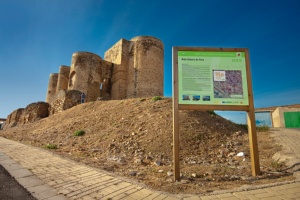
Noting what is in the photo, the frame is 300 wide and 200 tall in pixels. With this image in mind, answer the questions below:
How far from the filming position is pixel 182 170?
3709 millimetres

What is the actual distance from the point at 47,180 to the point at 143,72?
58.2 ft

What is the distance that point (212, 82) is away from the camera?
369cm

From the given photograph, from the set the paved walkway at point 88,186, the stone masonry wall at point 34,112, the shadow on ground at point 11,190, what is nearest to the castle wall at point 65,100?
the stone masonry wall at point 34,112

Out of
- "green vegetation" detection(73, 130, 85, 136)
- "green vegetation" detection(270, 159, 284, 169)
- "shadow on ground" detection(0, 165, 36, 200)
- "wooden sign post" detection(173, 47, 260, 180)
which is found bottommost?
"shadow on ground" detection(0, 165, 36, 200)

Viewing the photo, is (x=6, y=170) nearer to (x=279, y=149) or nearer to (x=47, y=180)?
(x=47, y=180)

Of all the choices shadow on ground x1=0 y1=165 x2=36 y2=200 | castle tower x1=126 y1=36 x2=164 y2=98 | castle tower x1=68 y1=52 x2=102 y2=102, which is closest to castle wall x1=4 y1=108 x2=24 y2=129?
castle tower x1=68 y1=52 x2=102 y2=102

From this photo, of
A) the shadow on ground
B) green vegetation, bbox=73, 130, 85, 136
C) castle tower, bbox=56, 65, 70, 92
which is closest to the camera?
the shadow on ground

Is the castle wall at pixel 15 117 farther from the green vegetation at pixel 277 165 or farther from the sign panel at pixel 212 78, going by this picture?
the green vegetation at pixel 277 165

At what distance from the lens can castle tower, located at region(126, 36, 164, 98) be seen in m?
20.1

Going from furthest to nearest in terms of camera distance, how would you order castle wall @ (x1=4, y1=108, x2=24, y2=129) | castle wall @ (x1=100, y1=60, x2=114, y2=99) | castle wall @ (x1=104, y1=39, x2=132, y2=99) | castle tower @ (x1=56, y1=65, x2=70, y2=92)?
castle tower @ (x1=56, y1=65, x2=70, y2=92) < castle wall @ (x1=100, y1=60, x2=114, y2=99) < castle wall @ (x1=104, y1=39, x2=132, y2=99) < castle wall @ (x1=4, y1=108, x2=24, y2=129)

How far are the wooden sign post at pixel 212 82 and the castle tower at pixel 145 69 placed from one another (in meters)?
16.3

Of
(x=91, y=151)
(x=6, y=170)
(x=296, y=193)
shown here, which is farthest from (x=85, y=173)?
(x=296, y=193)

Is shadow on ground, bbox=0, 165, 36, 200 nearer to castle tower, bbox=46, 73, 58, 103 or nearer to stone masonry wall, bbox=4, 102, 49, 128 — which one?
stone masonry wall, bbox=4, 102, 49, 128

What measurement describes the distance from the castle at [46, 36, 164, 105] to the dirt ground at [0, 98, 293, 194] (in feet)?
37.5
